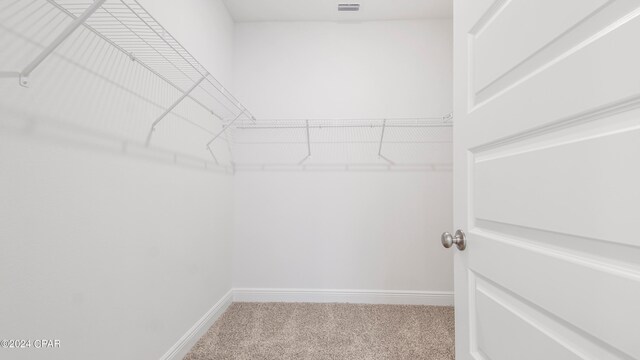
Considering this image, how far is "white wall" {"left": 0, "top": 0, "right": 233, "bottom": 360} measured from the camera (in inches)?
33.1

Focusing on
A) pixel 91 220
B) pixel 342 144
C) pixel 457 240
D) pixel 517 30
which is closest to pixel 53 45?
pixel 91 220

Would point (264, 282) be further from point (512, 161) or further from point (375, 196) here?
point (512, 161)

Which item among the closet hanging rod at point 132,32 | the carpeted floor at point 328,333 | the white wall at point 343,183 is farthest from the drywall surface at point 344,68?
the carpeted floor at point 328,333

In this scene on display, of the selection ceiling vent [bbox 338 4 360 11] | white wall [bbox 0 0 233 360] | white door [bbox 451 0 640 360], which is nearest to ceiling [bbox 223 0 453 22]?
ceiling vent [bbox 338 4 360 11]

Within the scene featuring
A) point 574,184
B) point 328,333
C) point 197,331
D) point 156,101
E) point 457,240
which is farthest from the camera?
point 328,333

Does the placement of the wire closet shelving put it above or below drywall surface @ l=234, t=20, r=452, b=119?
below

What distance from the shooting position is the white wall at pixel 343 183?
8.27ft

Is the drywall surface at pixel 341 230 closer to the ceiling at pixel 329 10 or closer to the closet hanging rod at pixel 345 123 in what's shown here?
the closet hanging rod at pixel 345 123

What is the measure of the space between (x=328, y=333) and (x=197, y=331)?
845mm

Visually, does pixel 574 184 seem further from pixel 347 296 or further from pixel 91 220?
pixel 347 296

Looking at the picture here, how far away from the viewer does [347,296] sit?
251 centimetres

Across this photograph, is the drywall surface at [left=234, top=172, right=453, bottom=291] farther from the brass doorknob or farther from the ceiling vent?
the brass doorknob

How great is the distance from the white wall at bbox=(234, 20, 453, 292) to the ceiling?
67 millimetres

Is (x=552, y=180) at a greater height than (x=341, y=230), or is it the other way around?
(x=552, y=180)
